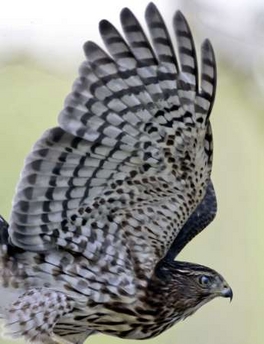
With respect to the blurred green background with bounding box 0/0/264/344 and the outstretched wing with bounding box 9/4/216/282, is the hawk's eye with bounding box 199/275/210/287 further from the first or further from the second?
the blurred green background with bounding box 0/0/264/344

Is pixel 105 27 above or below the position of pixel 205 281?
above

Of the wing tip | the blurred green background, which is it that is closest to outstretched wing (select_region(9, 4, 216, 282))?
the wing tip

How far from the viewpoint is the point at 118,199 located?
4.75 ft

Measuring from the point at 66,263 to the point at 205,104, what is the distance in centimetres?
37

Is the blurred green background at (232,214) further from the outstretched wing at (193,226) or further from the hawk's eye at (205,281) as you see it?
the hawk's eye at (205,281)

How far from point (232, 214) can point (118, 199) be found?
114 cm

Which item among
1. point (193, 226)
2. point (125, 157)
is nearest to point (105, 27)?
point (125, 157)

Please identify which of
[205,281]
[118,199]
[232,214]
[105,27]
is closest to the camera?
[105,27]

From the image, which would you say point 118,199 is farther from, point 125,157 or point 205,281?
point 205,281

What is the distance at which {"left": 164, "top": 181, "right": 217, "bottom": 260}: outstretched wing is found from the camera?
1.62 meters

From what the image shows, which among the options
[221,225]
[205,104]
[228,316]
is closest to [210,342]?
[228,316]

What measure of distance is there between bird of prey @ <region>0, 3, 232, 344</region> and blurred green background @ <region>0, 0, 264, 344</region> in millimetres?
804

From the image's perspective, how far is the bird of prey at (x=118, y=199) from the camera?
1331 millimetres

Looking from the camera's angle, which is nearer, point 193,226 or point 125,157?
point 125,157
